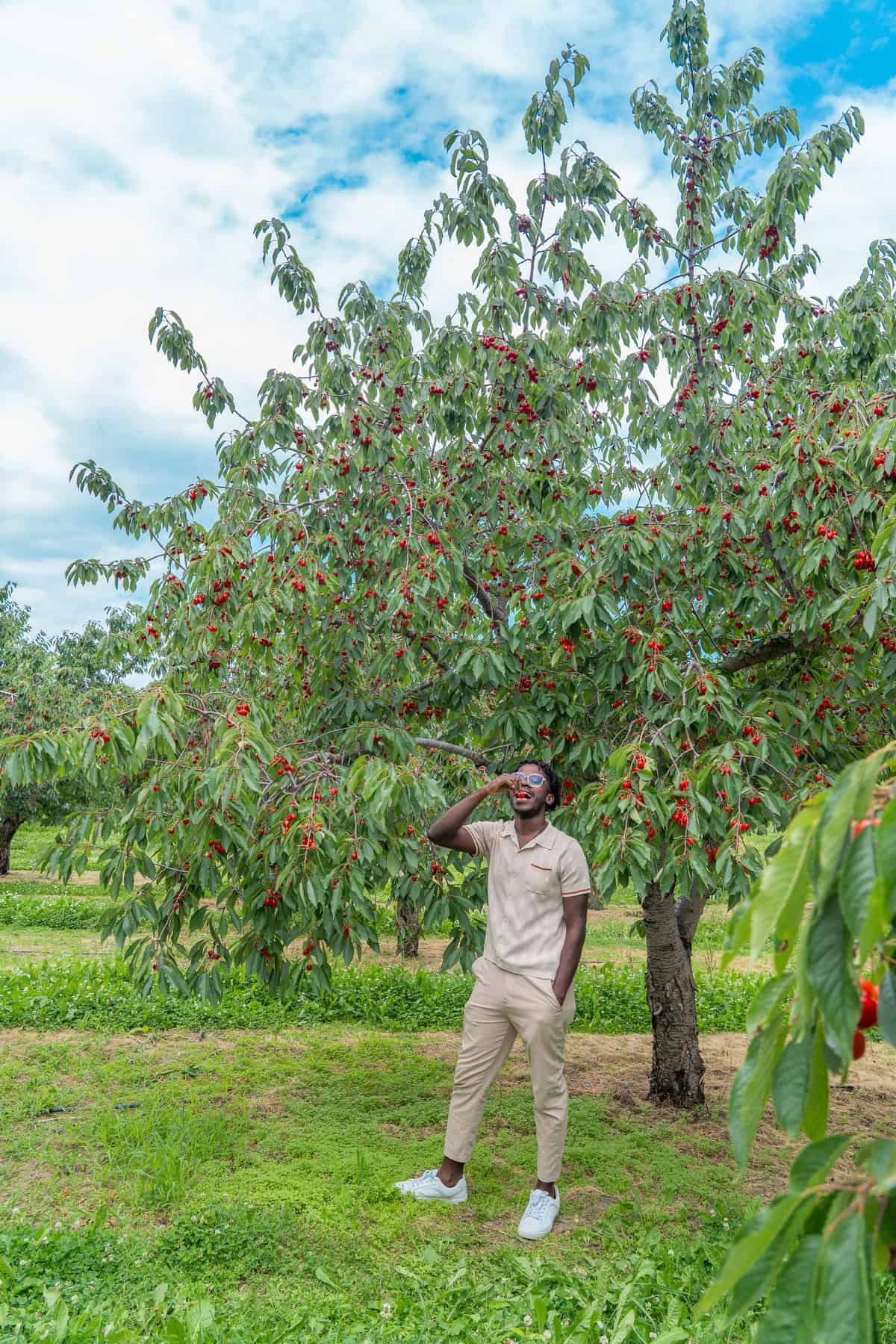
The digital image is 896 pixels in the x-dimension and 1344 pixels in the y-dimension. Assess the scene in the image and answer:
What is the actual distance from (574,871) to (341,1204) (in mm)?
1816

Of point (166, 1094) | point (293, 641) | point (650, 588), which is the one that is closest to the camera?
point (650, 588)

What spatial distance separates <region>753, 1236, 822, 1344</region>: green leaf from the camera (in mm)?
932

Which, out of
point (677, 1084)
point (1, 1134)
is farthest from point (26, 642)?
point (677, 1084)

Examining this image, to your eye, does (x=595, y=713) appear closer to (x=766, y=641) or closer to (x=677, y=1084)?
(x=766, y=641)

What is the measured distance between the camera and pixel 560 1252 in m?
3.88

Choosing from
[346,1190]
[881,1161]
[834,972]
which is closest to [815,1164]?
[881,1161]

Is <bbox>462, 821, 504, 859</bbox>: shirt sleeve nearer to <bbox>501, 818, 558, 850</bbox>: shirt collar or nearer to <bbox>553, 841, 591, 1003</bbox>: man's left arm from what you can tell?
<bbox>501, 818, 558, 850</bbox>: shirt collar

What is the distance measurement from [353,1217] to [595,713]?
103 inches

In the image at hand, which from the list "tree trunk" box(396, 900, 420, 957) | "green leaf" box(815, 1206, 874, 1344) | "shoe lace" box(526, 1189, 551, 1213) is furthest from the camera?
"tree trunk" box(396, 900, 420, 957)

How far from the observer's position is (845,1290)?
895 mm

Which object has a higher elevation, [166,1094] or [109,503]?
[109,503]

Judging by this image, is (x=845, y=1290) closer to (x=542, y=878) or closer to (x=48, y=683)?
(x=542, y=878)

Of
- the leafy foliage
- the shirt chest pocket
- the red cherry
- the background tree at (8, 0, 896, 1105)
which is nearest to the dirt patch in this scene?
the leafy foliage

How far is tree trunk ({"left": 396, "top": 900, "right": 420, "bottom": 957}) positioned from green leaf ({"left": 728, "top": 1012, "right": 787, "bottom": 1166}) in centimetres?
1026
